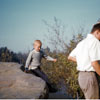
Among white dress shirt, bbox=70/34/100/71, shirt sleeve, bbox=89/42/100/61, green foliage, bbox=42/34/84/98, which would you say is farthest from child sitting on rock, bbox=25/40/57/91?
shirt sleeve, bbox=89/42/100/61

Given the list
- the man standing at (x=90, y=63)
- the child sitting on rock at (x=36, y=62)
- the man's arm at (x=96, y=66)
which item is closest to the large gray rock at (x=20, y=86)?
the child sitting on rock at (x=36, y=62)

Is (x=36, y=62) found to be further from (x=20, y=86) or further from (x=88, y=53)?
(x=88, y=53)

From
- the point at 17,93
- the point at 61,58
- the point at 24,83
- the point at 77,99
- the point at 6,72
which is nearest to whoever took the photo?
the point at 17,93

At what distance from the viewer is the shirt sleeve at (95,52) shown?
2.16 meters

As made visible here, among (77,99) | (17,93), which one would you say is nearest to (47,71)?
(77,99)

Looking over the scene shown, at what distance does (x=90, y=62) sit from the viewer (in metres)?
2.27

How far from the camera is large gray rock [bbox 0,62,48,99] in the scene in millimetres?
2896

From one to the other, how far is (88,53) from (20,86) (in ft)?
5.36

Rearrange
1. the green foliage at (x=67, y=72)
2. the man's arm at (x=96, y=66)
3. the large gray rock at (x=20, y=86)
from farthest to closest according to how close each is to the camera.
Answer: the green foliage at (x=67, y=72)
the large gray rock at (x=20, y=86)
the man's arm at (x=96, y=66)

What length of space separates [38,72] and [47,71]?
4.97 ft

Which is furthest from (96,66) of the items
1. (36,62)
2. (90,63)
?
(36,62)

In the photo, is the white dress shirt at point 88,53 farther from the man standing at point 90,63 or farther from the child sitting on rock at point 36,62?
the child sitting on rock at point 36,62

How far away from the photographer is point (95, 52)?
7.12 feet

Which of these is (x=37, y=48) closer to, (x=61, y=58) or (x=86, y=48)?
(x=61, y=58)
